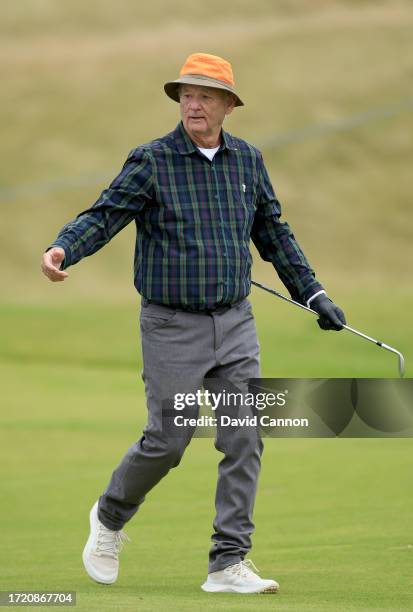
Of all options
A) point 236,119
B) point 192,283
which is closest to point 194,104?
point 192,283

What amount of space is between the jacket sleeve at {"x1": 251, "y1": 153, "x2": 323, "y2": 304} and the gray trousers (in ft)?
1.02

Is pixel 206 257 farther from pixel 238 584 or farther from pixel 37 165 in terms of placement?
pixel 37 165

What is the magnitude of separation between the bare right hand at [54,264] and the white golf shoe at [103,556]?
953 millimetres

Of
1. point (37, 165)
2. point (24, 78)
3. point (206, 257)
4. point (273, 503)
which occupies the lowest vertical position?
point (273, 503)

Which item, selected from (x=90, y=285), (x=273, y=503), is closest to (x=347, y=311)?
(x=90, y=285)

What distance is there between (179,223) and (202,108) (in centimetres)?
41

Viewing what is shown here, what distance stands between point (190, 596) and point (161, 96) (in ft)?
76.3

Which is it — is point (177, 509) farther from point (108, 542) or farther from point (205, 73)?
Result: point (205, 73)

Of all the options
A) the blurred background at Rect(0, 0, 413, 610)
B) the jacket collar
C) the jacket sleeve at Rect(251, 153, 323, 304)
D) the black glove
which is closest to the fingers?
the black glove

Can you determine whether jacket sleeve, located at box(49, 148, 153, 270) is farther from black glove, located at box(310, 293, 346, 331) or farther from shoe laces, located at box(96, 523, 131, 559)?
shoe laces, located at box(96, 523, 131, 559)

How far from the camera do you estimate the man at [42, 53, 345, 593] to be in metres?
4.70

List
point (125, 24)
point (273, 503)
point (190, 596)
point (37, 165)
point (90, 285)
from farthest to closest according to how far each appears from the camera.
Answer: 1. point (125, 24)
2. point (37, 165)
3. point (90, 285)
4. point (273, 503)
5. point (190, 596)

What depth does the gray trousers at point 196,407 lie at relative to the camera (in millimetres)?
4707

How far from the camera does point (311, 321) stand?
18859 mm
